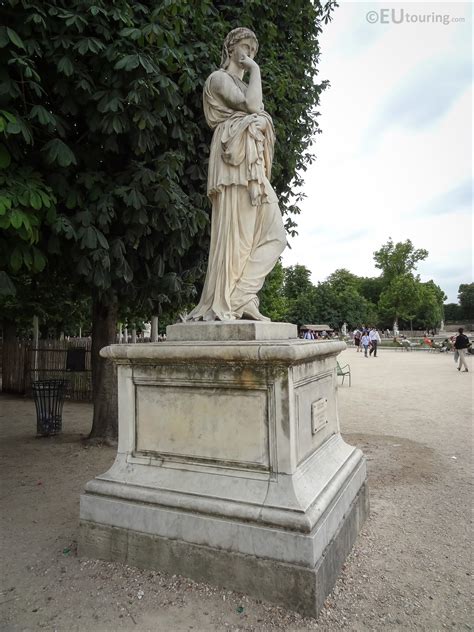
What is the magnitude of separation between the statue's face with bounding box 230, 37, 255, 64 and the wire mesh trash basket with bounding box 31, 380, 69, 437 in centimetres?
652

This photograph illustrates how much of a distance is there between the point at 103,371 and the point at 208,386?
A: 186 inches

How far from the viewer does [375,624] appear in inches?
101

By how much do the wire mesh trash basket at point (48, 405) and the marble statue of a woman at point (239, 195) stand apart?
5.44 metres

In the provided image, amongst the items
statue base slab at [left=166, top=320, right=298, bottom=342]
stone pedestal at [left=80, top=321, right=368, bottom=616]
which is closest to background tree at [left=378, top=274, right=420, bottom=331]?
statue base slab at [left=166, top=320, right=298, bottom=342]

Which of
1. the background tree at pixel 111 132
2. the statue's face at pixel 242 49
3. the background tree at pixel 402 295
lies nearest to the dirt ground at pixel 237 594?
the background tree at pixel 111 132

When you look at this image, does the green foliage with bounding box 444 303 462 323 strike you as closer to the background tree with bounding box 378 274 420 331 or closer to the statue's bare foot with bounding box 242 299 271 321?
the background tree with bounding box 378 274 420 331

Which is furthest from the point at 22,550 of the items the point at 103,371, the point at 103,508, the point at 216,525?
the point at 103,371

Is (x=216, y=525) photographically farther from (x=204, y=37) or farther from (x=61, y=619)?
(x=204, y=37)

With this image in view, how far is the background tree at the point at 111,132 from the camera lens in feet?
13.4

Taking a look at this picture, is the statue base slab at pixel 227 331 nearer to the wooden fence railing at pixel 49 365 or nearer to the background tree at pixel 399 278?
the wooden fence railing at pixel 49 365

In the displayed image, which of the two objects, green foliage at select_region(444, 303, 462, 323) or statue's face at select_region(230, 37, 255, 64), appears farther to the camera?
green foliage at select_region(444, 303, 462, 323)

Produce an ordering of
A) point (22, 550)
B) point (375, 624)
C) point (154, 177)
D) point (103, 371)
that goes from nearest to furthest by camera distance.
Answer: point (375, 624) < point (22, 550) < point (154, 177) < point (103, 371)

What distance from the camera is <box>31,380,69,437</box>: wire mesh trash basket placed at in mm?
7938

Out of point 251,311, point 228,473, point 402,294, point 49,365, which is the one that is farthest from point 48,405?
point 402,294
